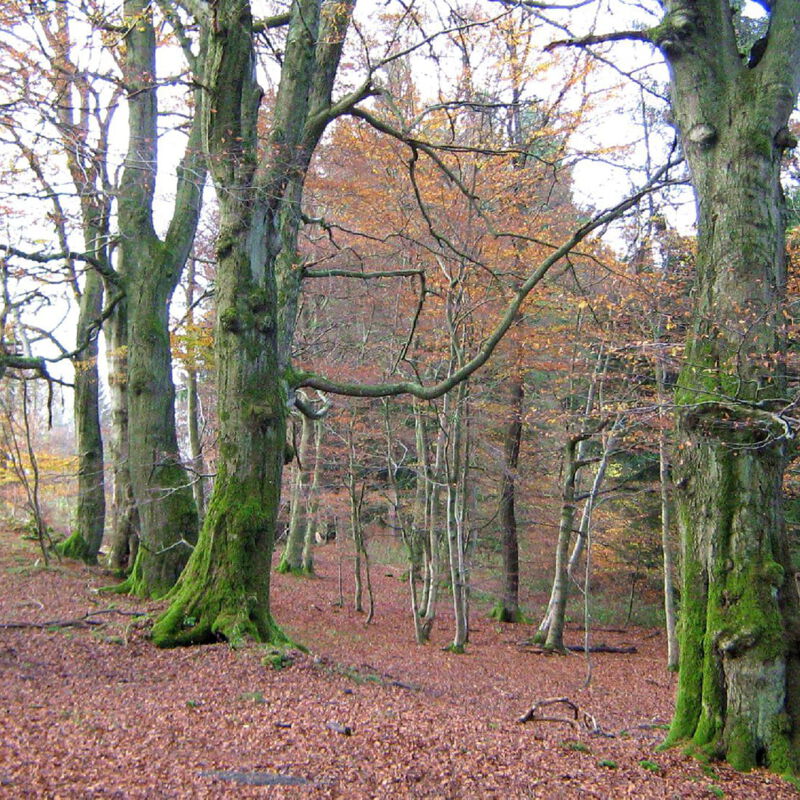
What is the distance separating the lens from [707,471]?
5086mm

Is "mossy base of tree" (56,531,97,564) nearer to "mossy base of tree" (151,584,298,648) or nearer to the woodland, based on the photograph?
the woodland

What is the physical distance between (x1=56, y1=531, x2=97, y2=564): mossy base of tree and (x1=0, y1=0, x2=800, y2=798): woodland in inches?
2.0

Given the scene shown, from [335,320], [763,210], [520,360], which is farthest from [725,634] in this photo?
[335,320]

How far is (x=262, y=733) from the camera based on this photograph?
4.61 meters

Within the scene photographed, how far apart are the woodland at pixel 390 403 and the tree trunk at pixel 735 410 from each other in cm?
2

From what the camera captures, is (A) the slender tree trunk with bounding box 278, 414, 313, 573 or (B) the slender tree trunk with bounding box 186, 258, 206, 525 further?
(A) the slender tree trunk with bounding box 278, 414, 313, 573

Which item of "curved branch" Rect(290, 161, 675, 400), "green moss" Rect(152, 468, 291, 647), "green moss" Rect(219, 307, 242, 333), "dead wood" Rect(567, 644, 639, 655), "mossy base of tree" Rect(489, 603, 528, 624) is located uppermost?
"green moss" Rect(219, 307, 242, 333)

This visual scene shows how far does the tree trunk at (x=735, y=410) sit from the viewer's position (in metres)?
4.68

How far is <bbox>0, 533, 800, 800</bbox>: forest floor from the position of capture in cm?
376

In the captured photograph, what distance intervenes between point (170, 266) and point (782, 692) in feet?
30.9

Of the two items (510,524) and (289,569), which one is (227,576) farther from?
(289,569)

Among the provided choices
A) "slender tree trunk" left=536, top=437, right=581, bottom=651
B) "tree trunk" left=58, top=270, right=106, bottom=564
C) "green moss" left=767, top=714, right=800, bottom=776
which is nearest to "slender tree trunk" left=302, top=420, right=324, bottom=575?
"tree trunk" left=58, top=270, right=106, bottom=564

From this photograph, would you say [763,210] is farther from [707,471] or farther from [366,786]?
[366,786]

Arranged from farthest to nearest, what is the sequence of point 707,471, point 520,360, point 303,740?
point 520,360, point 707,471, point 303,740
